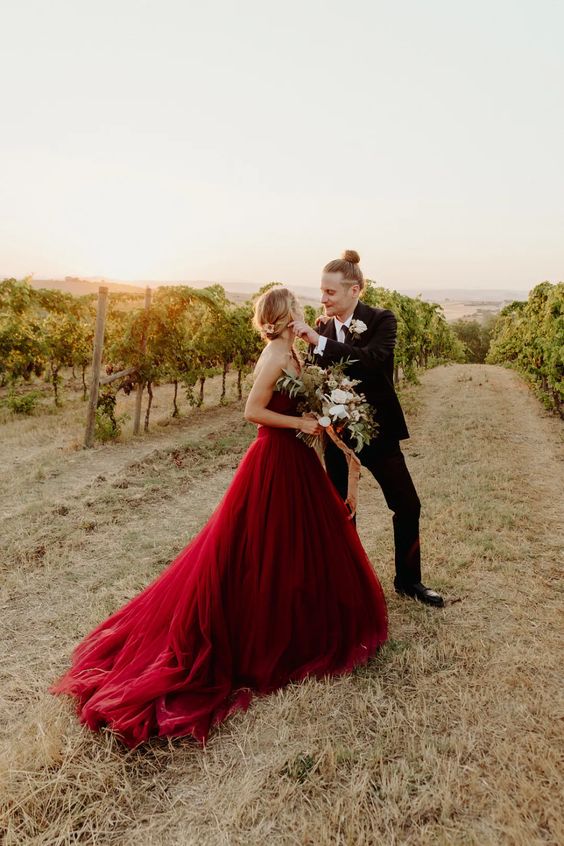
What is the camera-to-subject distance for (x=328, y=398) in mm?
3076

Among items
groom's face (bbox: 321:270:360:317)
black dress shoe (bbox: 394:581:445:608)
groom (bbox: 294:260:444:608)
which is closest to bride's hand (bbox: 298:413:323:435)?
groom (bbox: 294:260:444:608)

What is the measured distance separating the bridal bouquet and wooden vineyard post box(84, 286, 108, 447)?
23.8ft

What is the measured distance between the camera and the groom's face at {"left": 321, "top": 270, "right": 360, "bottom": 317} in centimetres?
340

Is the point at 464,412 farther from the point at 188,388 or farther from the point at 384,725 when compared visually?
the point at 384,725

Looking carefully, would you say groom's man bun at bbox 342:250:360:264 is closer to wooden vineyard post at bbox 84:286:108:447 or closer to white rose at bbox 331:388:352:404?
white rose at bbox 331:388:352:404

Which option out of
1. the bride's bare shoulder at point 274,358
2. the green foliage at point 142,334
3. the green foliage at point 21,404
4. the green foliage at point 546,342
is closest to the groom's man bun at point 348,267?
the bride's bare shoulder at point 274,358

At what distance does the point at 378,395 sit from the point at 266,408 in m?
0.89

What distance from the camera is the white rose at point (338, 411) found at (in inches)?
117

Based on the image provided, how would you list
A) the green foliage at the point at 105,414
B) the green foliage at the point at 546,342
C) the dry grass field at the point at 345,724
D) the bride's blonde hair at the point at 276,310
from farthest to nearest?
the green foliage at the point at 546,342
the green foliage at the point at 105,414
the bride's blonde hair at the point at 276,310
the dry grass field at the point at 345,724

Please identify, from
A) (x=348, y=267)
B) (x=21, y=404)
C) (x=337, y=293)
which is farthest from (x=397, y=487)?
(x=21, y=404)

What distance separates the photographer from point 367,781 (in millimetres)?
2221

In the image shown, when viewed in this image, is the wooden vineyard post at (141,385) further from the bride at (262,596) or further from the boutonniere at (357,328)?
the boutonniere at (357,328)

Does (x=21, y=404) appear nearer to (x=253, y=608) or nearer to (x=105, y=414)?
(x=105, y=414)

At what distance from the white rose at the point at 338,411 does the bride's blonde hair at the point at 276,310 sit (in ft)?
1.71
